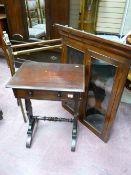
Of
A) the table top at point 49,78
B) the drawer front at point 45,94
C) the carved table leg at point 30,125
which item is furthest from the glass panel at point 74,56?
the carved table leg at point 30,125

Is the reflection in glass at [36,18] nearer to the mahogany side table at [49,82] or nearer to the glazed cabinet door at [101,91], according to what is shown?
the mahogany side table at [49,82]

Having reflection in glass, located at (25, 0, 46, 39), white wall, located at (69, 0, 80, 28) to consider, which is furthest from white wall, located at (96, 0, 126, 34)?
reflection in glass, located at (25, 0, 46, 39)

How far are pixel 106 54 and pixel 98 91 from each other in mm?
449

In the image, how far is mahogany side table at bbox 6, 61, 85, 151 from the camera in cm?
112

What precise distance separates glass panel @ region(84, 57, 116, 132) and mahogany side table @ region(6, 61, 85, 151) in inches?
5.6

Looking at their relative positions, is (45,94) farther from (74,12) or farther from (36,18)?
(36,18)

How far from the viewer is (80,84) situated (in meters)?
1.14

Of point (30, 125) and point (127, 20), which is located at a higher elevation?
point (127, 20)

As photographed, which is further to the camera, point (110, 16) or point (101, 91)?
point (110, 16)

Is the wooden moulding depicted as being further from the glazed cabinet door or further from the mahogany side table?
the mahogany side table

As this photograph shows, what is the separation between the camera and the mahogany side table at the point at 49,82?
1.12 metres

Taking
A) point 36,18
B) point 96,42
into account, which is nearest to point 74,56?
point 96,42

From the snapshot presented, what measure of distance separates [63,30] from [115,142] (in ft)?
3.83

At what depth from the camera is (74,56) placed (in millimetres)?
1509
